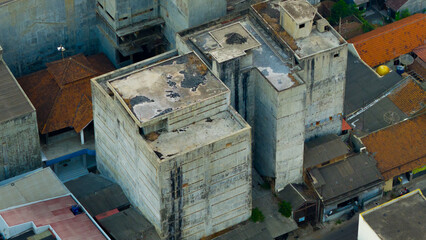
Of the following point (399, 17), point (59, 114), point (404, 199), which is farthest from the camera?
point (399, 17)

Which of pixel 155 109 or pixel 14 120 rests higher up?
pixel 14 120

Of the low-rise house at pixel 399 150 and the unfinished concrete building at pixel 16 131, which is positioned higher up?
the unfinished concrete building at pixel 16 131

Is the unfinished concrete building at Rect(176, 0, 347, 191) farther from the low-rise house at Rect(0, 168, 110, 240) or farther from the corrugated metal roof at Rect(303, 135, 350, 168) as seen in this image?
the low-rise house at Rect(0, 168, 110, 240)

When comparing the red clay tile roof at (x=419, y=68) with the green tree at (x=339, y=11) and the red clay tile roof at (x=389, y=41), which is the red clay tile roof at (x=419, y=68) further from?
the green tree at (x=339, y=11)

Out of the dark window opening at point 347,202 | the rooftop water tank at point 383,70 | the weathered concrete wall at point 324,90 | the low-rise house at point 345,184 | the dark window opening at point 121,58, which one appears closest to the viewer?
the weathered concrete wall at point 324,90

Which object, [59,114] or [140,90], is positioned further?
[59,114]

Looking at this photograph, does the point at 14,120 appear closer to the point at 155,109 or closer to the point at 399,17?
the point at 155,109

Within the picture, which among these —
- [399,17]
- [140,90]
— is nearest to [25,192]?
[140,90]

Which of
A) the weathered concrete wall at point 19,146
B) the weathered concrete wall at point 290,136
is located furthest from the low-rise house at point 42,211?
the weathered concrete wall at point 290,136
